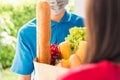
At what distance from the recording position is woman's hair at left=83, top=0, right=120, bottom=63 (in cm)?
58

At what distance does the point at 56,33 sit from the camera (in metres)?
1.43

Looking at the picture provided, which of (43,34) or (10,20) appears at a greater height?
(43,34)

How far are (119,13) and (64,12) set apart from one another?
3.02ft

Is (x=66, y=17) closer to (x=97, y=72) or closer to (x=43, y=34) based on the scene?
(x=43, y=34)

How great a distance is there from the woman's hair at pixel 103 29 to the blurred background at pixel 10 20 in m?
1.78

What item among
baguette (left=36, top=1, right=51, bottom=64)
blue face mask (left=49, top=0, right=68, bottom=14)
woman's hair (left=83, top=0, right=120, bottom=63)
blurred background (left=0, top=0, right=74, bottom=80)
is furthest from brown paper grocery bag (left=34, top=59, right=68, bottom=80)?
blurred background (left=0, top=0, right=74, bottom=80)

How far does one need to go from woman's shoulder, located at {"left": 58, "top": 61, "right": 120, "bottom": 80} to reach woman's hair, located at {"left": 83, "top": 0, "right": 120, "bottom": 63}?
4cm

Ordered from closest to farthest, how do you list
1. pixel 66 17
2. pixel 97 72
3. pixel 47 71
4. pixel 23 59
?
1. pixel 97 72
2. pixel 47 71
3. pixel 23 59
4. pixel 66 17

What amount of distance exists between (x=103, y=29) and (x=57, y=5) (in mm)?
808

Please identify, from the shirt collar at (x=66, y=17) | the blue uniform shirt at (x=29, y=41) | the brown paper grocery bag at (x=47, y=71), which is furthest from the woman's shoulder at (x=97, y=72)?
the shirt collar at (x=66, y=17)

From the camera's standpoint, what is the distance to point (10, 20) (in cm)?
252

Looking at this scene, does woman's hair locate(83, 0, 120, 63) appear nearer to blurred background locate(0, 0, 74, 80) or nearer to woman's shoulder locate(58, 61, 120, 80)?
woman's shoulder locate(58, 61, 120, 80)

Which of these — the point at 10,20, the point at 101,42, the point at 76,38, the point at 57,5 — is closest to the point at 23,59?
the point at 57,5

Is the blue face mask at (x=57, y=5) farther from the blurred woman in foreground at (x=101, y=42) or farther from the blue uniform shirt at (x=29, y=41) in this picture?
the blurred woman in foreground at (x=101, y=42)
